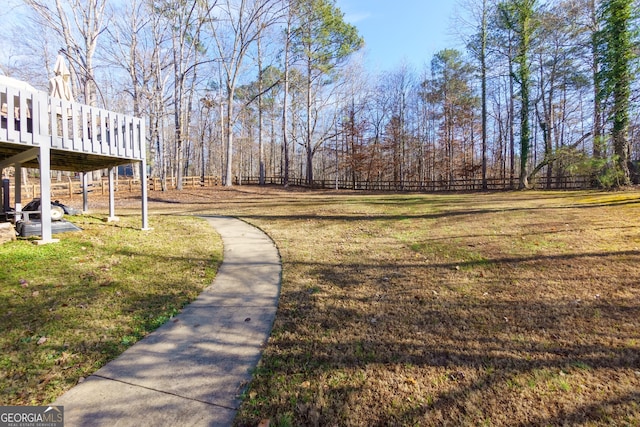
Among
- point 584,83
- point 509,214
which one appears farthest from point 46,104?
point 584,83

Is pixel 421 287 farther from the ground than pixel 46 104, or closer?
closer

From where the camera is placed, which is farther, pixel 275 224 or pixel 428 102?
pixel 428 102

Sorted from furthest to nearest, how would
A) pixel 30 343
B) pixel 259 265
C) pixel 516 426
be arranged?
pixel 259 265 < pixel 30 343 < pixel 516 426

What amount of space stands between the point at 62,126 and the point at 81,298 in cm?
407

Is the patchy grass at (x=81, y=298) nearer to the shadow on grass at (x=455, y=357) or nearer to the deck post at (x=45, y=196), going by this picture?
the deck post at (x=45, y=196)

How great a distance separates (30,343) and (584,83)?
28.2m

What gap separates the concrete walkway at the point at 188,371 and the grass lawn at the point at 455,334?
194mm

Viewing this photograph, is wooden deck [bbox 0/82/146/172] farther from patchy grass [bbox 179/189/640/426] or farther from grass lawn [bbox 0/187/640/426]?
patchy grass [bbox 179/189/640/426]

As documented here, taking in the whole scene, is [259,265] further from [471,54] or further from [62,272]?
[471,54]

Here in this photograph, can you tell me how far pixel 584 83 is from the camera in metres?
19.8

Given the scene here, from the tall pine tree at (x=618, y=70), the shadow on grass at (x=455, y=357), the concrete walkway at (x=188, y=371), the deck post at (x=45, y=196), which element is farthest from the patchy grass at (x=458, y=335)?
the tall pine tree at (x=618, y=70)

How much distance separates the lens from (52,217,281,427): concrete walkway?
1938 millimetres

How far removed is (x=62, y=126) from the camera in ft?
18.9

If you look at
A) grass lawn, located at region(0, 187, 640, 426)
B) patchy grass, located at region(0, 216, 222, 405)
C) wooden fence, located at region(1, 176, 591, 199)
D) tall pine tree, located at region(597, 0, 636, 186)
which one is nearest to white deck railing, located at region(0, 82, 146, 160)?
patchy grass, located at region(0, 216, 222, 405)
